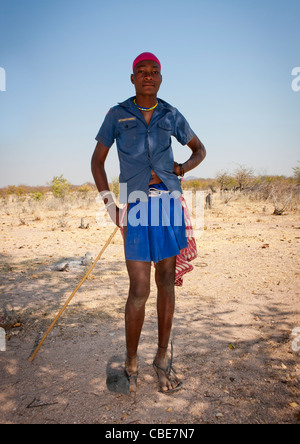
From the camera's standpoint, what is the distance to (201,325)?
3002 millimetres

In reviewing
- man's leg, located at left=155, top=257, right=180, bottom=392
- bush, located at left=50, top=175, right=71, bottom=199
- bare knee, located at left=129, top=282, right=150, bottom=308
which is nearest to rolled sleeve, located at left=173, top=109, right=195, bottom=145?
man's leg, located at left=155, top=257, right=180, bottom=392

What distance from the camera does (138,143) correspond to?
1.92 meters

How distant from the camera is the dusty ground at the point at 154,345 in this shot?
1.81m

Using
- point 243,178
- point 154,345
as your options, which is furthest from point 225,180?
point 154,345

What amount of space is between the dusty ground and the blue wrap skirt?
97 centimetres

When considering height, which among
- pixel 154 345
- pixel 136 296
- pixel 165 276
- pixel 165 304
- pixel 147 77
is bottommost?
pixel 154 345

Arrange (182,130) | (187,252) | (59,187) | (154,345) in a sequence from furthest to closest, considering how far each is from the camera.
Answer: (59,187), (154,345), (187,252), (182,130)

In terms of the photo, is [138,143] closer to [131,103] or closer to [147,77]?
[131,103]

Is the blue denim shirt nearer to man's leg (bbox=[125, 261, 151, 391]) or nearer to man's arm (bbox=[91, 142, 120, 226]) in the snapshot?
man's arm (bbox=[91, 142, 120, 226])

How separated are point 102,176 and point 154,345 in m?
1.64
